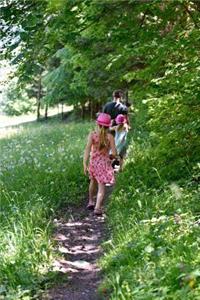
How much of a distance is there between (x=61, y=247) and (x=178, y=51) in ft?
12.3

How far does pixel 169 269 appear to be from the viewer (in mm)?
4934

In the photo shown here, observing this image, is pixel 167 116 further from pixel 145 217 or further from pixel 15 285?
pixel 15 285

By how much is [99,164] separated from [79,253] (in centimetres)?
275

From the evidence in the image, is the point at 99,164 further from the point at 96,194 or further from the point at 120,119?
the point at 120,119

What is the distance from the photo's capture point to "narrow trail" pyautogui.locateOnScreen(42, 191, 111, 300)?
6207 millimetres

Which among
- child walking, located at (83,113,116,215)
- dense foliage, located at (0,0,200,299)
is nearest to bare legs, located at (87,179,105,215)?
child walking, located at (83,113,116,215)

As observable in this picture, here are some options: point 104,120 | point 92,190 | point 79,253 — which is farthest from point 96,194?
point 79,253

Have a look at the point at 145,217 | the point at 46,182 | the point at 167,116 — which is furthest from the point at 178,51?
the point at 46,182

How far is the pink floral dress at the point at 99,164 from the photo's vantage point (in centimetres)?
1007

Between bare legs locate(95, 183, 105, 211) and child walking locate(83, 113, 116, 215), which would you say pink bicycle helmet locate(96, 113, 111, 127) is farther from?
bare legs locate(95, 183, 105, 211)

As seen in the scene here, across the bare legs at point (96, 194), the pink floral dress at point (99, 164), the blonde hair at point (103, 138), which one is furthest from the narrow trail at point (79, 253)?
the blonde hair at point (103, 138)

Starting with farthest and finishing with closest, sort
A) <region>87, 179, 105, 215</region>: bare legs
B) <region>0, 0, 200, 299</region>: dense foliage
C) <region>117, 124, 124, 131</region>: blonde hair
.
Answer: <region>117, 124, 124, 131</region>: blonde hair, <region>87, 179, 105, 215</region>: bare legs, <region>0, 0, 200, 299</region>: dense foliage

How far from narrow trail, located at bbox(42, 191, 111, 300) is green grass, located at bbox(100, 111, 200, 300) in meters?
0.24

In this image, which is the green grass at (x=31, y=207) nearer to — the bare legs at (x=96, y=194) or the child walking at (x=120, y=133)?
the bare legs at (x=96, y=194)
